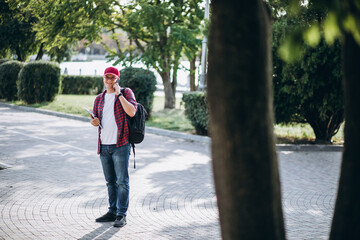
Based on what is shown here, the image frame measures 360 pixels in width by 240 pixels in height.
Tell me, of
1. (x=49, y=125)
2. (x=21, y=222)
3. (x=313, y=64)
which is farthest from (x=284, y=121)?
(x=21, y=222)

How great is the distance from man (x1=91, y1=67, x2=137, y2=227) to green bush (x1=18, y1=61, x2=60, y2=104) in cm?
1853

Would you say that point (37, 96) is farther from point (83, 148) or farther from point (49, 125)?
point (83, 148)

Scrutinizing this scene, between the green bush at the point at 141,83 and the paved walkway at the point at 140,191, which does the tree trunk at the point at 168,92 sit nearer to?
the green bush at the point at 141,83

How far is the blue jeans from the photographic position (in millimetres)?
5973

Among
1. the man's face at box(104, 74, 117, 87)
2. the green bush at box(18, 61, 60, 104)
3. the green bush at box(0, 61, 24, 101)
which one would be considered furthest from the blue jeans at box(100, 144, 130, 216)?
the green bush at box(0, 61, 24, 101)

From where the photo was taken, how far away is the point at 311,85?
12891 mm

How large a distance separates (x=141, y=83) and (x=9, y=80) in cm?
992

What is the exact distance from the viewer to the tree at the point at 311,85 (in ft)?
41.3

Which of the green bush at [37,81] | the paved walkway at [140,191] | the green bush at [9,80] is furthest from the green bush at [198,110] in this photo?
the green bush at [9,80]

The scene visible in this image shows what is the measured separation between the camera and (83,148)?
1196 centimetres

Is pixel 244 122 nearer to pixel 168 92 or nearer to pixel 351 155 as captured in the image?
pixel 351 155

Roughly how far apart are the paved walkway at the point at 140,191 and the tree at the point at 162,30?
319 inches

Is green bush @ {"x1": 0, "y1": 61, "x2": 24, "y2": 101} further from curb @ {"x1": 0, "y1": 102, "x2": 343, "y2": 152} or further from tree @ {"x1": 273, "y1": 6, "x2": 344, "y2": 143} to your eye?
tree @ {"x1": 273, "y1": 6, "x2": 344, "y2": 143}

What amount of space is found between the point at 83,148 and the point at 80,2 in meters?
10.1
